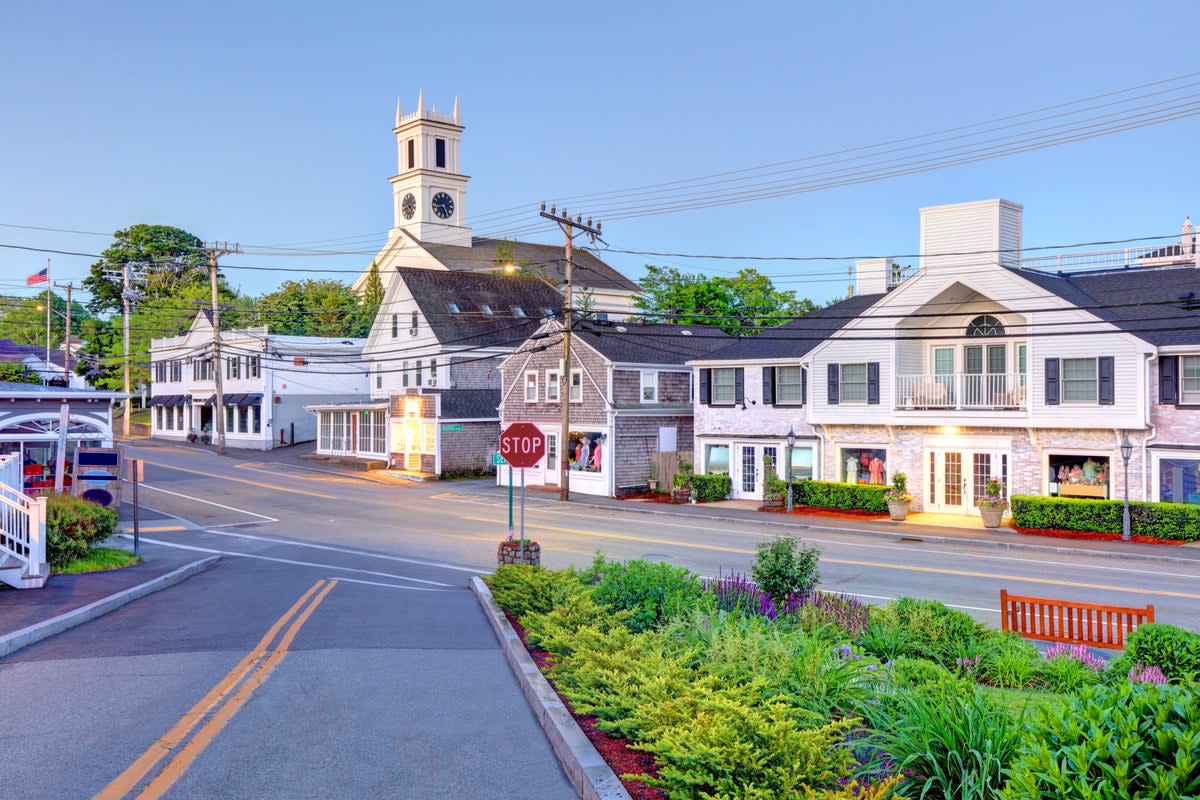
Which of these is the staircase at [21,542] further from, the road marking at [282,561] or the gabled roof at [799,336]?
the gabled roof at [799,336]

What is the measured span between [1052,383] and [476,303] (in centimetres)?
4101

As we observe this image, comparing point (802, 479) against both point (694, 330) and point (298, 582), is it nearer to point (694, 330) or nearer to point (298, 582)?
point (694, 330)

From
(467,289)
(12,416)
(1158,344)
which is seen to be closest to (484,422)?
(467,289)

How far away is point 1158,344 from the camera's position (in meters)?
27.9

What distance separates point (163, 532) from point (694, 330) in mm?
28520

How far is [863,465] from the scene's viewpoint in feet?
113

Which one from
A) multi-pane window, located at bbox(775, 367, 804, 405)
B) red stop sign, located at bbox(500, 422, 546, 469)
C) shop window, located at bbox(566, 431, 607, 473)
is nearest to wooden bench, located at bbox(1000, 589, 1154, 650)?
red stop sign, located at bbox(500, 422, 546, 469)

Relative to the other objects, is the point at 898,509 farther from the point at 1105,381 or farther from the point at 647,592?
the point at 647,592

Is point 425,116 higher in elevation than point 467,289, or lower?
higher

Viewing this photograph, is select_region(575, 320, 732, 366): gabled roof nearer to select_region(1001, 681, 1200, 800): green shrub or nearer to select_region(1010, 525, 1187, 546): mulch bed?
select_region(1010, 525, 1187, 546): mulch bed

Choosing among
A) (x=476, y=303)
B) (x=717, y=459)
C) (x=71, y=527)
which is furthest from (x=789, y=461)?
(x=476, y=303)

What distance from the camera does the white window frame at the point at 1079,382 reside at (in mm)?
28641

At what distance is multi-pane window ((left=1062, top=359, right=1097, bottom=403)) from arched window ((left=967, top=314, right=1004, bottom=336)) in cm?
286

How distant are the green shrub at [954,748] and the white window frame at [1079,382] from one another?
24.7 meters
